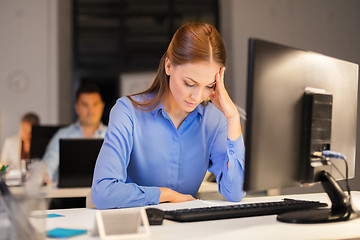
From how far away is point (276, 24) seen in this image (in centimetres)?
634

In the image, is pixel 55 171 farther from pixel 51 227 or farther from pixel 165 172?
pixel 51 227

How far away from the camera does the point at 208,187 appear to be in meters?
3.09

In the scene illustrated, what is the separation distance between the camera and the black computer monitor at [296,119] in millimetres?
1184

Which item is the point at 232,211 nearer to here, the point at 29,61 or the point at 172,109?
the point at 172,109

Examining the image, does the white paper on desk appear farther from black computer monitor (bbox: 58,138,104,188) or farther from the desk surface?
black computer monitor (bbox: 58,138,104,188)

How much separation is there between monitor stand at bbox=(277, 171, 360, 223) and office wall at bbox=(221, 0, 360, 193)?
463cm

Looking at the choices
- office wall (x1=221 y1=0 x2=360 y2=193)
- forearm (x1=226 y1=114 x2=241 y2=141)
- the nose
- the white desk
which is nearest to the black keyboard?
forearm (x1=226 y1=114 x2=241 y2=141)

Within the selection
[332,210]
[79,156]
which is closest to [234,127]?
[332,210]

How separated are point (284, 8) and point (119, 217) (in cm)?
584

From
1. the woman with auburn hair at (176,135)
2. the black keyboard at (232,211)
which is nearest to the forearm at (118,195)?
the woman with auburn hair at (176,135)

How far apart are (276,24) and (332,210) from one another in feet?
17.3

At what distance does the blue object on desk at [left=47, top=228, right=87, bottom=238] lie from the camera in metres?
1.09

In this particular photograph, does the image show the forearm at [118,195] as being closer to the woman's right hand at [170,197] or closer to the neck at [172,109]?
the woman's right hand at [170,197]

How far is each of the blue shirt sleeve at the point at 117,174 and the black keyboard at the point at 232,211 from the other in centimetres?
26
